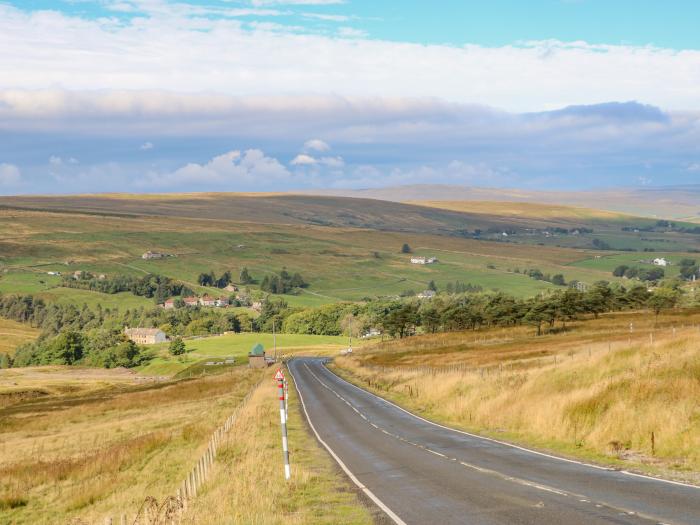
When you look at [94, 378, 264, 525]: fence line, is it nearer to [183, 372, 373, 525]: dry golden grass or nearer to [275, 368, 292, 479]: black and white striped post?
[183, 372, 373, 525]: dry golden grass

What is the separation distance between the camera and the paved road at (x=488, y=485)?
587 inches

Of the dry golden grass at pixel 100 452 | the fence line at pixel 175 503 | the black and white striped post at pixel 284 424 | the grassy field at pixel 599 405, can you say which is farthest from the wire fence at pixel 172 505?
the grassy field at pixel 599 405

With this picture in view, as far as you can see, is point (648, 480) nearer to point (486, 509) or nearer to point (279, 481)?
point (486, 509)

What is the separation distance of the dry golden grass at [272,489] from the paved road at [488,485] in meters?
0.70

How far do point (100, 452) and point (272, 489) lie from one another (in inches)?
913

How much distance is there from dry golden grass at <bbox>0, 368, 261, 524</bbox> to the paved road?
6.96m

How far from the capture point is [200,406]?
61875 mm

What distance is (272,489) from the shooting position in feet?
65.5

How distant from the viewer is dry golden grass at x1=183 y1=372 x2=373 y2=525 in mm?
16469

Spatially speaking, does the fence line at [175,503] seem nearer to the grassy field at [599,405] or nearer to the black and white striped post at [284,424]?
the black and white striped post at [284,424]

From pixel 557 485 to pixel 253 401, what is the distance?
37003 mm

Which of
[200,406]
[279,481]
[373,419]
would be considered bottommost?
[200,406]

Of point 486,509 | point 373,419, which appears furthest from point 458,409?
point 486,509

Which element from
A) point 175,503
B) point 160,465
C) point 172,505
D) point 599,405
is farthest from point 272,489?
point 160,465
